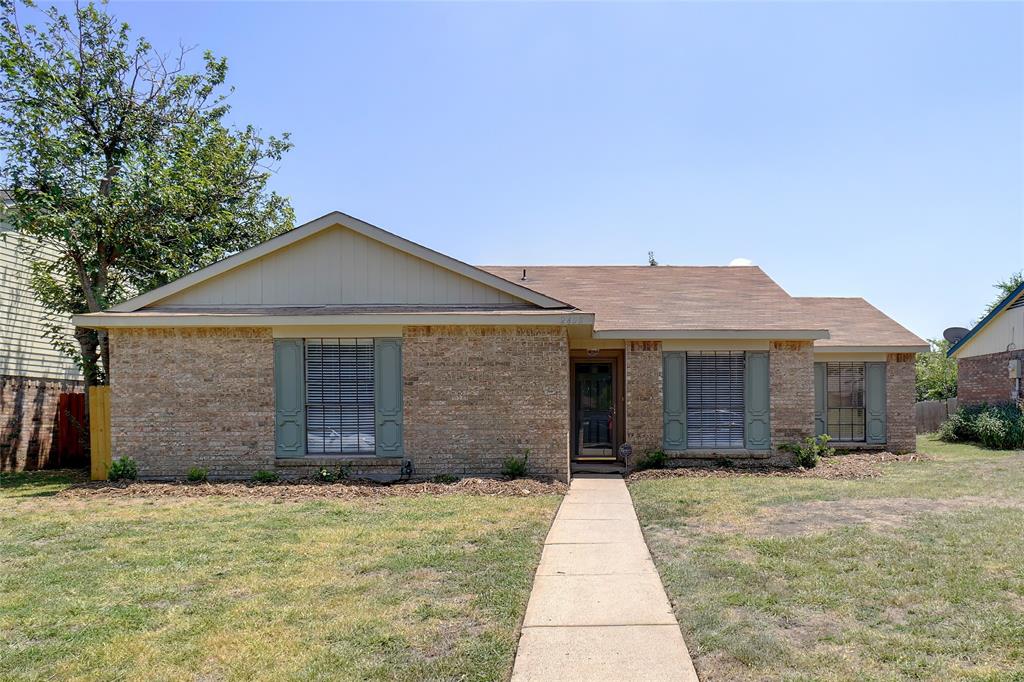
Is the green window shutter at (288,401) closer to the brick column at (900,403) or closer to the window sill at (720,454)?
the window sill at (720,454)

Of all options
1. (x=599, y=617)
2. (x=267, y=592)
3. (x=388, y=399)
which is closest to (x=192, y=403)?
(x=388, y=399)

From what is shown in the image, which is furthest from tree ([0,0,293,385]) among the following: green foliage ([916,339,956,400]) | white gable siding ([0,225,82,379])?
green foliage ([916,339,956,400])

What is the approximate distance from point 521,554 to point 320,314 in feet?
20.7

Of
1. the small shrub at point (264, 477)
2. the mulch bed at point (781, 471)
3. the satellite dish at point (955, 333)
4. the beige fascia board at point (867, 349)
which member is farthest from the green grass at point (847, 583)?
the satellite dish at point (955, 333)

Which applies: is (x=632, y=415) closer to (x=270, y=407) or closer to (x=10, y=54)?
(x=270, y=407)

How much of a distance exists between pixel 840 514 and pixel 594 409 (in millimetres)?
7026

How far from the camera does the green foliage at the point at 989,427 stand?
18422 mm

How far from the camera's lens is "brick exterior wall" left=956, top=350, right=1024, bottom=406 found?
20.5 meters

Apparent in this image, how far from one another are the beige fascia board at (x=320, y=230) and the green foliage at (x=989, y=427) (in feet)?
45.4

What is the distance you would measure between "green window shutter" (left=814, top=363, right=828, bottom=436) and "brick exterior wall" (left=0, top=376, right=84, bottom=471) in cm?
1745

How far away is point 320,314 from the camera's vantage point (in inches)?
459

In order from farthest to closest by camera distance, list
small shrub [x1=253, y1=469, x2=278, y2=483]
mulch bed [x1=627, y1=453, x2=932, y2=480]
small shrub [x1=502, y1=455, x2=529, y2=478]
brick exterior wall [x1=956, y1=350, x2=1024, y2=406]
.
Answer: brick exterior wall [x1=956, y1=350, x2=1024, y2=406] → mulch bed [x1=627, y1=453, x2=932, y2=480] → small shrub [x1=253, y1=469, x2=278, y2=483] → small shrub [x1=502, y1=455, x2=529, y2=478]

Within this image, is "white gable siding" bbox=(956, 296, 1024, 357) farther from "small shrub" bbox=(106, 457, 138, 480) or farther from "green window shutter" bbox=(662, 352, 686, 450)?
"small shrub" bbox=(106, 457, 138, 480)

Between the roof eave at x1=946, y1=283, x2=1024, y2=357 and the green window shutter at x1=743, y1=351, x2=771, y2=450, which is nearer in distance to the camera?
the green window shutter at x1=743, y1=351, x2=771, y2=450
